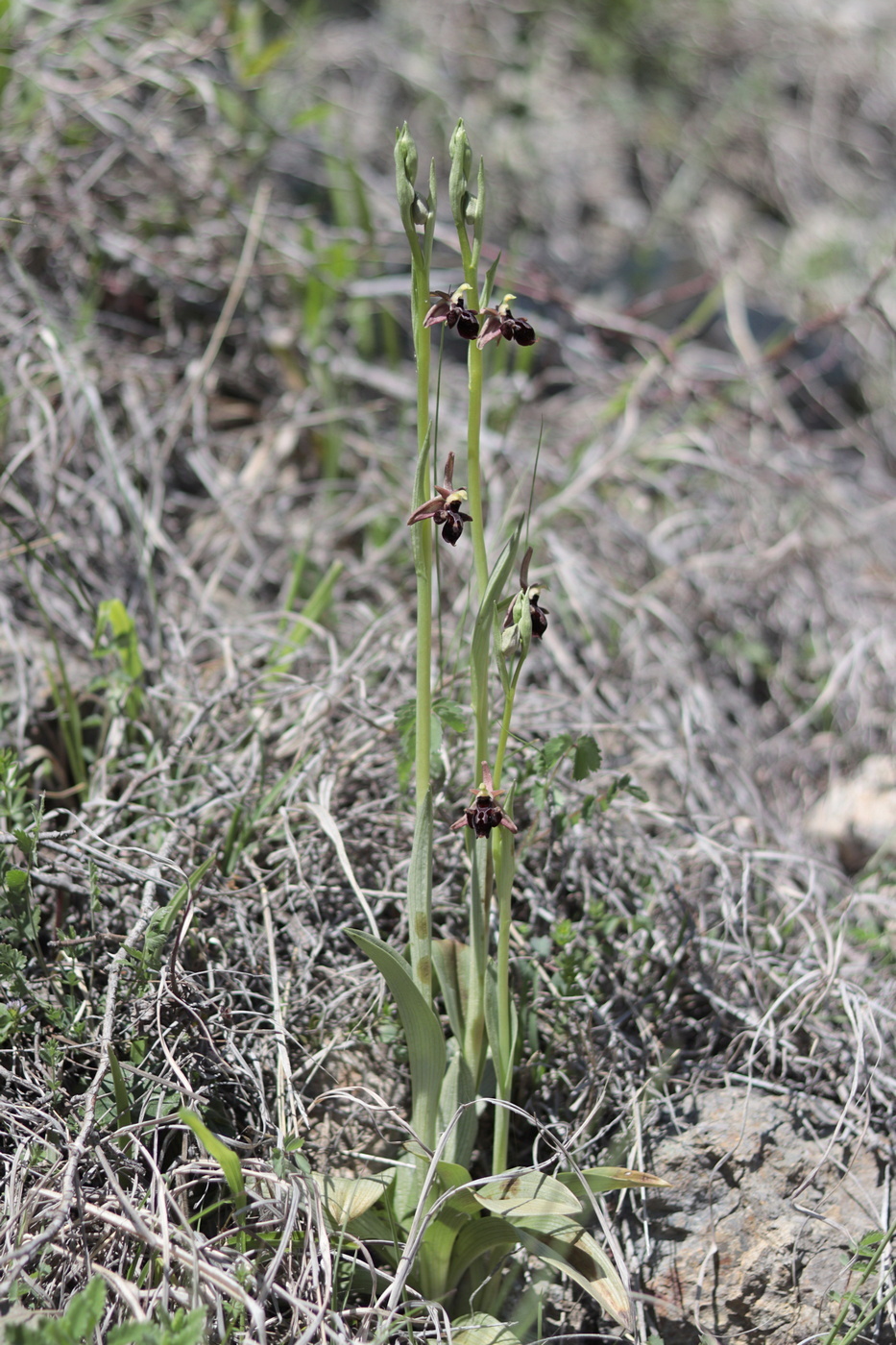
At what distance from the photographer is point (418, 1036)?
143 cm

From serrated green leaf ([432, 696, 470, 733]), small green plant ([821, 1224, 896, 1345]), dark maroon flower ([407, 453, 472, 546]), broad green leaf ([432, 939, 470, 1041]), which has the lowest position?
small green plant ([821, 1224, 896, 1345])

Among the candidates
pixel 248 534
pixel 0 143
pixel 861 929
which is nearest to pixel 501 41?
pixel 0 143

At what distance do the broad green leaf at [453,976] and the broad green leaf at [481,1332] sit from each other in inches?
15.1

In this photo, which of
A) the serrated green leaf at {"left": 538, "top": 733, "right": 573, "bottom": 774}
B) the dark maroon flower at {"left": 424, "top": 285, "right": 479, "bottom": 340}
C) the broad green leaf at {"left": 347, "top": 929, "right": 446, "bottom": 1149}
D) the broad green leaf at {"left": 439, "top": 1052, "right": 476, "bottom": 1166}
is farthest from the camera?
the serrated green leaf at {"left": 538, "top": 733, "right": 573, "bottom": 774}

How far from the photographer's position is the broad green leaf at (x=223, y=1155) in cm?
128

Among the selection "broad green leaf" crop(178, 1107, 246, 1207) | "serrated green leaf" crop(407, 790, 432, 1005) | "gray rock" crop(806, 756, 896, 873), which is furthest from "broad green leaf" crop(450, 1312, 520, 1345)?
"gray rock" crop(806, 756, 896, 873)

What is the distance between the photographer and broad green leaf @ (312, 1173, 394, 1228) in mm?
1439

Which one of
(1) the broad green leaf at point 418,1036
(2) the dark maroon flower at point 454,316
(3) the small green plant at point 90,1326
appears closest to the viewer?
(3) the small green plant at point 90,1326

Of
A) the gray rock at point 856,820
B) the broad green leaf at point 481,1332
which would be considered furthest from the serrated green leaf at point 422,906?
the gray rock at point 856,820

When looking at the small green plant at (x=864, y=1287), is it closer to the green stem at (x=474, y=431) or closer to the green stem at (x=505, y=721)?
the green stem at (x=505, y=721)

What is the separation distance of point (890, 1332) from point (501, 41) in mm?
5129

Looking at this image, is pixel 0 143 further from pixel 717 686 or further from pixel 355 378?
pixel 717 686

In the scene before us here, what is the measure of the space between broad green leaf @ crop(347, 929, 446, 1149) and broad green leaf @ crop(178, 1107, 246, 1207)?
0.87 ft

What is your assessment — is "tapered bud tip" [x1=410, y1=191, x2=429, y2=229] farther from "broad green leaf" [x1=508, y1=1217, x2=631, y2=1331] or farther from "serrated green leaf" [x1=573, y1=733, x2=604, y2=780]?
"broad green leaf" [x1=508, y1=1217, x2=631, y2=1331]
